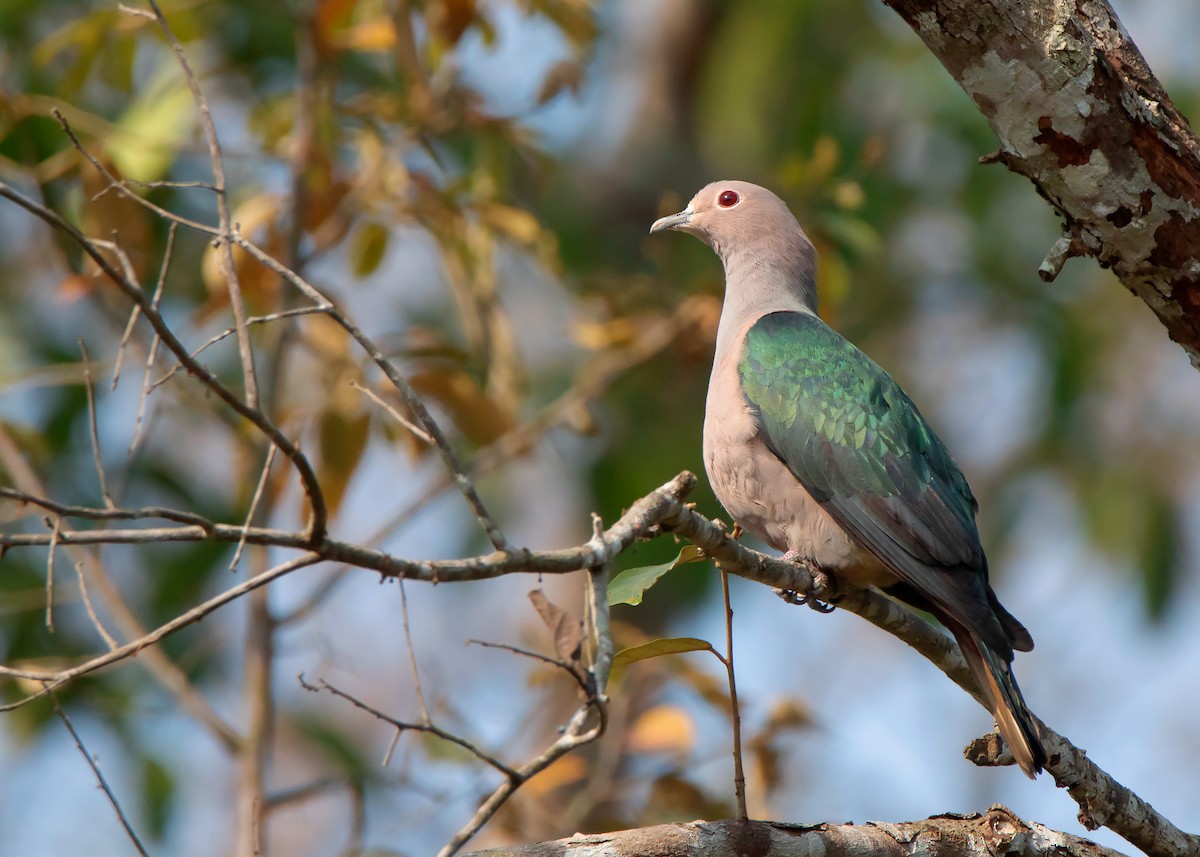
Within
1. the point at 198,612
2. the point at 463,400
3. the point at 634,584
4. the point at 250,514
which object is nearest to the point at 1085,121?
the point at 634,584

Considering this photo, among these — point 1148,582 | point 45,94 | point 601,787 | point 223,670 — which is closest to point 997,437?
point 1148,582

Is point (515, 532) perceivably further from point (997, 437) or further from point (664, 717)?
point (664, 717)

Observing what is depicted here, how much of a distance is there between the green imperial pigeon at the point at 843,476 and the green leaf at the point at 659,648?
107 centimetres

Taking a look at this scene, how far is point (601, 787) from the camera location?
15.0 feet

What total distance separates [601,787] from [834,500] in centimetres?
144

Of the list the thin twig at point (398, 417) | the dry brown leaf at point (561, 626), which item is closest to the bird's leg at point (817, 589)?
the dry brown leaf at point (561, 626)

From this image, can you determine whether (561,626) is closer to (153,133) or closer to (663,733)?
(663,733)

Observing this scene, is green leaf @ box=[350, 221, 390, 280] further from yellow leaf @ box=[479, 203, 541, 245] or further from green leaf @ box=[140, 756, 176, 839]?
green leaf @ box=[140, 756, 176, 839]

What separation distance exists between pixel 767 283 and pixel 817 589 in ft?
4.67

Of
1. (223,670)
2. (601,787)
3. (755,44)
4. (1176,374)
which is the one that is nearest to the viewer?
(601,787)

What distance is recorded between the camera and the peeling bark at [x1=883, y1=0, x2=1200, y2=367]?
9.23 feet

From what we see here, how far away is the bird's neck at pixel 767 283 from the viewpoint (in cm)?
459

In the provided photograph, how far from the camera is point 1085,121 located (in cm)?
287

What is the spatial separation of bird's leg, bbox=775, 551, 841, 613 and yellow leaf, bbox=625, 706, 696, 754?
97 centimetres
